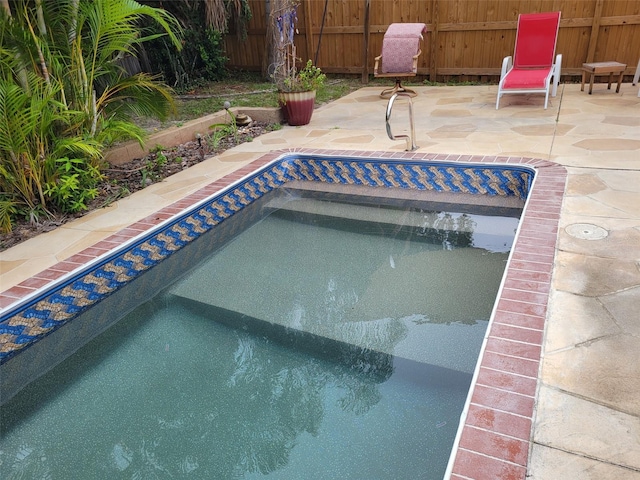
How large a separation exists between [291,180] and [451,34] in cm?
489

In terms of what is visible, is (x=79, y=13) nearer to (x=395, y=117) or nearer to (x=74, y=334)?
(x=74, y=334)

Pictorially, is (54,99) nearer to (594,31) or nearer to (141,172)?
(141,172)

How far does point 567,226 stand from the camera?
304cm

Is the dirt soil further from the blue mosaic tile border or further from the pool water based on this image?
the pool water

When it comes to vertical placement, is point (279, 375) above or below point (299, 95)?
below

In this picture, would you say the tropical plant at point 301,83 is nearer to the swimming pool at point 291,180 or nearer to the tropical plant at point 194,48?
the swimming pool at point 291,180

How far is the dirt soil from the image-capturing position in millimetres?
3787

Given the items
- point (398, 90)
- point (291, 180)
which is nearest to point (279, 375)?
point (291, 180)

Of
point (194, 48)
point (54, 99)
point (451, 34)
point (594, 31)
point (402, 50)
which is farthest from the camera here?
point (194, 48)

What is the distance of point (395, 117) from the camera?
6.25m

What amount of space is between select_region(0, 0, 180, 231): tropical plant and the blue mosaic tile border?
36.7 inches

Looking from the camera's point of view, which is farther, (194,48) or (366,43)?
(194,48)

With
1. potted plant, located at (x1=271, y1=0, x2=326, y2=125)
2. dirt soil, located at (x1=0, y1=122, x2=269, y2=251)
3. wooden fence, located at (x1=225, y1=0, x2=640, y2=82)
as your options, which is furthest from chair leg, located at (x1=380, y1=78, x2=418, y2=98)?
dirt soil, located at (x1=0, y1=122, x2=269, y2=251)

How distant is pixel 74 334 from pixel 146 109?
254 centimetres
